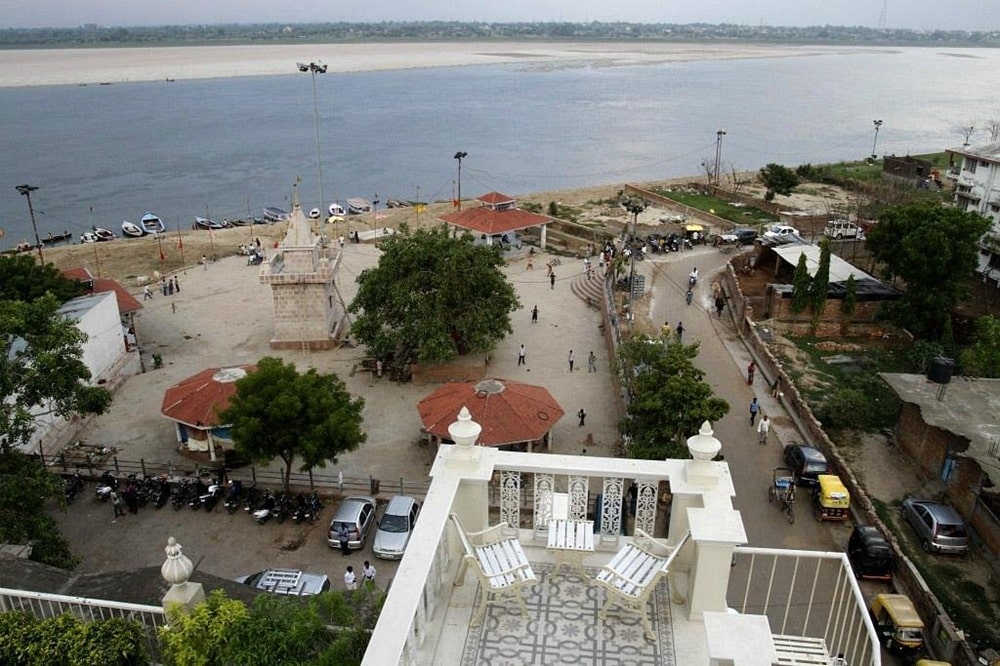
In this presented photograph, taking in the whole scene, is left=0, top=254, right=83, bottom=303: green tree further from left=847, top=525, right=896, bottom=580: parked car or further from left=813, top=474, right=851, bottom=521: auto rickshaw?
left=847, top=525, right=896, bottom=580: parked car

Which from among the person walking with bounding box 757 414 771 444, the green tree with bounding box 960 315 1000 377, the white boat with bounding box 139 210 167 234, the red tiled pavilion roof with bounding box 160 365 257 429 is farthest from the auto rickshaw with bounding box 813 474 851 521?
the white boat with bounding box 139 210 167 234

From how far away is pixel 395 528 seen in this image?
55.6 feet

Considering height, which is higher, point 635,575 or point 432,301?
point 635,575

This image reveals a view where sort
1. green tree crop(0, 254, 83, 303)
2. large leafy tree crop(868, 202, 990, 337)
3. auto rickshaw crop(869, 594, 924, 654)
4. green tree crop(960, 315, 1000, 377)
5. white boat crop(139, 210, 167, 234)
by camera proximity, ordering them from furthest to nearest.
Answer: white boat crop(139, 210, 167, 234) → large leafy tree crop(868, 202, 990, 337) → green tree crop(0, 254, 83, 303) → green tree crop(960, 315, 1000, 377) → auto rickshaw crop(869, 594, 924, 654)

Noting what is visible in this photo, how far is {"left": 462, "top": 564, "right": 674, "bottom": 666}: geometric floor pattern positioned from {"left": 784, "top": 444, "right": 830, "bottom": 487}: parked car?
12811 mm

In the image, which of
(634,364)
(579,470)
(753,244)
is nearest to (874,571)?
(634,364)

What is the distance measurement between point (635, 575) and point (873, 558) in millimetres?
10565

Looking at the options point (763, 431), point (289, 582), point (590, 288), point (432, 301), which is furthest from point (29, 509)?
point (590, 288)

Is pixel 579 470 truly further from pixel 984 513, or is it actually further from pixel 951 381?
pixel 951 381

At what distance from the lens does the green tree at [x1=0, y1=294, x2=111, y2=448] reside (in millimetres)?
13758

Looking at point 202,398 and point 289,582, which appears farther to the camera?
point 202,398

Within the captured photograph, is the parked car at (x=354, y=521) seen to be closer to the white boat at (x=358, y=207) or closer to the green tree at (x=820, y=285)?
the green tree at (x=820, y=285)

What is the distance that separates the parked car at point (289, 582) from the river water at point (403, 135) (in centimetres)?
4879

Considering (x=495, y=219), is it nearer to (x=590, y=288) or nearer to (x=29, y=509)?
(x=590, y=288)
